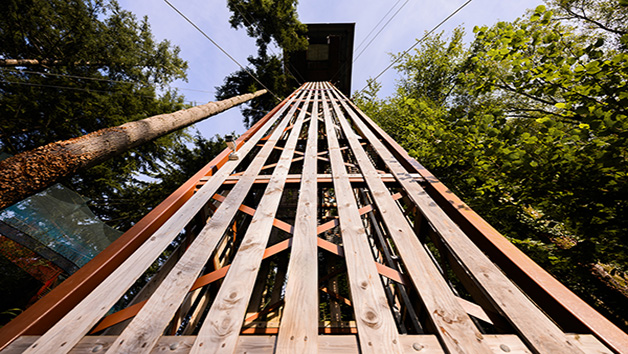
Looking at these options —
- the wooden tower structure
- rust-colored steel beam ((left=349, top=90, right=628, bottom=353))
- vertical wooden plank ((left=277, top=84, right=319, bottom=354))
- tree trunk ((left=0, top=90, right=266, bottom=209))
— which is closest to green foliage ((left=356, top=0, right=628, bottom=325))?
rust-colored steel beam ((left=349, top=90, right=628, bottom=353))

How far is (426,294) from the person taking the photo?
1083mm

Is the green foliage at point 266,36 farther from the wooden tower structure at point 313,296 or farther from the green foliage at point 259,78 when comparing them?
the wooden tower structure at point 313,296

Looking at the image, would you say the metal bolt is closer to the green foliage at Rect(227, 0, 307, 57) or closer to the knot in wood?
the knot in wood

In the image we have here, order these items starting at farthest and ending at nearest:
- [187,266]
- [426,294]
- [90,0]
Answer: [90,0], [187,266], [426,294]

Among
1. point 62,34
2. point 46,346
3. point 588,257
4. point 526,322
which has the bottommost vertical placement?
point 588,257

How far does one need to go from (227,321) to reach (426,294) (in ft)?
3.39

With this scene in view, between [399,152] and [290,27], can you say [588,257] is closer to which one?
[399,152]

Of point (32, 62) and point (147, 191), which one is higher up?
point (32, 62)

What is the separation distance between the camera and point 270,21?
29.1ft

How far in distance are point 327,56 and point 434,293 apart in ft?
48.3

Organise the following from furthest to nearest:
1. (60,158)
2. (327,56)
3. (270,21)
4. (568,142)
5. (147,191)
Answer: (327,56), (270,21), (147,191), (568,142), (60,158)

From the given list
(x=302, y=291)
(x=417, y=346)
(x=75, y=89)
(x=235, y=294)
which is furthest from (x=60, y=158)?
(x=75, y=89)

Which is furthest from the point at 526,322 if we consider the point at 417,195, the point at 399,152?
the point at 399,152

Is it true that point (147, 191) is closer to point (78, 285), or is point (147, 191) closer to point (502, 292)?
point (78, 285)
